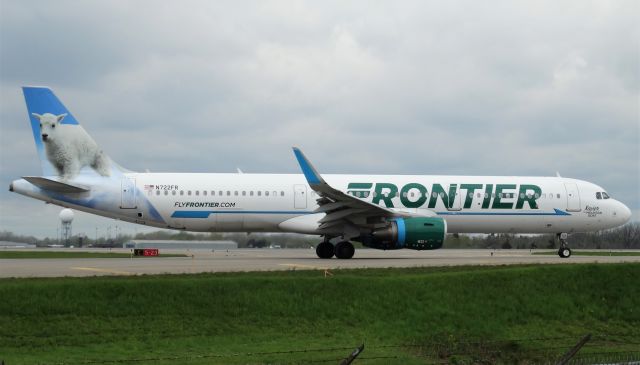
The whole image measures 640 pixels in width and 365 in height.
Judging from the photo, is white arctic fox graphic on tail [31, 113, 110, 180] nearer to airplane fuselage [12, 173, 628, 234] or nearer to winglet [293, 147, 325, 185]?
airplane fuselage [12, 173, 628, 234]

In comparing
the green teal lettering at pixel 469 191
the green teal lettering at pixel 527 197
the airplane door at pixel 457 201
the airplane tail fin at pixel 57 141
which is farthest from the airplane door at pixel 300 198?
the green teal lettering at pixel 527 197

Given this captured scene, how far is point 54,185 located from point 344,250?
1113cm

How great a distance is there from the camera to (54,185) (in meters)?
26.6

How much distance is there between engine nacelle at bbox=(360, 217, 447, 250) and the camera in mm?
25219

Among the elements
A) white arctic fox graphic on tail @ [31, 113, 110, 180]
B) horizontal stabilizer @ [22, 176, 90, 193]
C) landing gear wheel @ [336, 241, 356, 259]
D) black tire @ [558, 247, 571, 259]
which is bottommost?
Answer: black tire @ [558, 247, 571, 259]

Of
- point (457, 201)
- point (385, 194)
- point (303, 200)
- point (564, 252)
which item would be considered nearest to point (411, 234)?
point (385, 194)

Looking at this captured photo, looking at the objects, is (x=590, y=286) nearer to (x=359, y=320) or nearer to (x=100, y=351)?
(x=359, y=320)

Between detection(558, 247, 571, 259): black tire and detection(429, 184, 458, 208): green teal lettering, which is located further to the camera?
detection(558, 247, 571, 259): black tire

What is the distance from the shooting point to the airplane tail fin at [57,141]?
90.2 ft

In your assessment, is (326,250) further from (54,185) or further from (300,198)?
(54,185)

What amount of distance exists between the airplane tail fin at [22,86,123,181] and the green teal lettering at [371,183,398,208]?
10.4 m

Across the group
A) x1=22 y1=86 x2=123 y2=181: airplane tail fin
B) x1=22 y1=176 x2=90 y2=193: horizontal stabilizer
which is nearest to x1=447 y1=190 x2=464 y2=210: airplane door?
x1=22 y1=86 x2=123 y2=181: airplane tail fin

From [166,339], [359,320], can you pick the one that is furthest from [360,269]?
[166,339]

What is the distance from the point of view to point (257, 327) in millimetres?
13898
